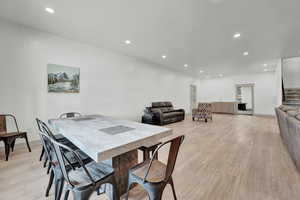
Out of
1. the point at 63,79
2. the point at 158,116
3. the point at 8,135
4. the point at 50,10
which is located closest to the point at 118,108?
the point at 158,116

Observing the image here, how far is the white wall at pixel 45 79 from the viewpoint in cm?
303

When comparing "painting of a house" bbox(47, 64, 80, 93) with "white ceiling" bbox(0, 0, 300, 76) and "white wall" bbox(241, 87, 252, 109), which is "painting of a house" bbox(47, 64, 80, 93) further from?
"white wall" bbox(241, 87, 252, 109)

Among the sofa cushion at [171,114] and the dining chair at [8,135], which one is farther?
the sofa cushion at [171,114]

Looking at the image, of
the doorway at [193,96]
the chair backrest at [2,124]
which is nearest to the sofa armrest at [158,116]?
the chair backrest at [2,124]

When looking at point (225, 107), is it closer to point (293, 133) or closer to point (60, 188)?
point (293, 133)

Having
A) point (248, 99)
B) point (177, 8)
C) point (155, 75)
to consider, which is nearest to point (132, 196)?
point (177, 8)

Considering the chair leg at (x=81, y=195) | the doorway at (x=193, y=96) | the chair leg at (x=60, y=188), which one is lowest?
the chair leg at (x=60, y=188)

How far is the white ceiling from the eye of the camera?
2430 mm

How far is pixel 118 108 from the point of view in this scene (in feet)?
16.8

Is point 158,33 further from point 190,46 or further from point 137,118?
point 137,118

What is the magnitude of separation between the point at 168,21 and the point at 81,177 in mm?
3209

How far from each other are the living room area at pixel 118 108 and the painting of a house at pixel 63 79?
25mm

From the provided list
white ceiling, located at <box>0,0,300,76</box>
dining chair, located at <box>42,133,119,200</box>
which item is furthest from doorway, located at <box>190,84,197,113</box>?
dining chair, located at <box>42,133,119,200</box>

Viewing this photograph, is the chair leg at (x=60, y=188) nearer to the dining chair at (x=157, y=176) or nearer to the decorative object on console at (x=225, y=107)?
the dining chair at (x=157, y=176)
